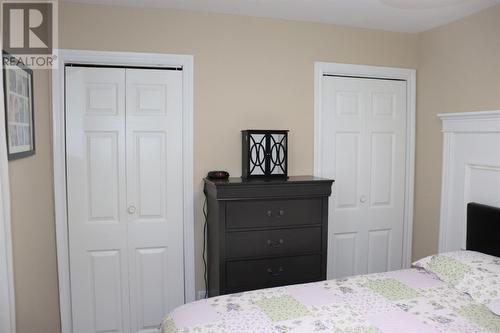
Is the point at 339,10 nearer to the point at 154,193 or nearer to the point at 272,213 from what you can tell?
the point at 272,213

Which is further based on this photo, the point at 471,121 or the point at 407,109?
the point at 407,109

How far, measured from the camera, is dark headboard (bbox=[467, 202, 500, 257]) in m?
2.52

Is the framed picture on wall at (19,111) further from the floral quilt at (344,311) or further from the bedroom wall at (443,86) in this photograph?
the bedroom wall at (443,86)

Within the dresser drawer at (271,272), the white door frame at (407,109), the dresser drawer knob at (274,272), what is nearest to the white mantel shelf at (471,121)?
the white door frame at (407,109)

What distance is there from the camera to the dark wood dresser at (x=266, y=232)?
259 cm

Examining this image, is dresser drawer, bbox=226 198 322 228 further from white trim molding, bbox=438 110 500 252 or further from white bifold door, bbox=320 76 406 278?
white trim molding, bbox=438 110 500 252

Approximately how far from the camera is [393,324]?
1.78 meters

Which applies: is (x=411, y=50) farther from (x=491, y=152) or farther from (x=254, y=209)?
(x=254, y=209)

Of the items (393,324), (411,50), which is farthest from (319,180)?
(411,50)

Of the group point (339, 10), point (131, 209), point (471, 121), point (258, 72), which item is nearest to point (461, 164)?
point (471, 121)

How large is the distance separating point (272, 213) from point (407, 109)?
1615mm

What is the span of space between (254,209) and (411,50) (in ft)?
6.50

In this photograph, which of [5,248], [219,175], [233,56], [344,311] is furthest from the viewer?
[233,56]

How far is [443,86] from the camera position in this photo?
314cm
